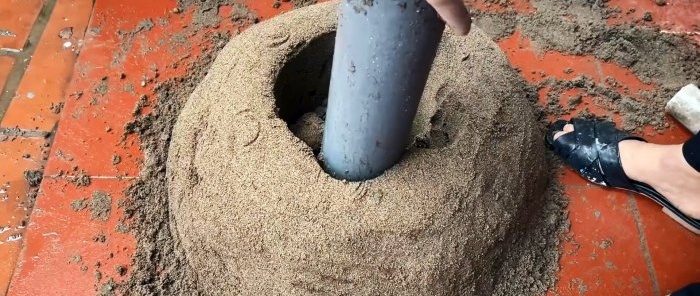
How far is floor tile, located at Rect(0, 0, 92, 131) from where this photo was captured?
1.62m

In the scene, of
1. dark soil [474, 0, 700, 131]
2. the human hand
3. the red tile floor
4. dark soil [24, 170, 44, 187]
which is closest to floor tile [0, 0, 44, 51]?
the red tile floor

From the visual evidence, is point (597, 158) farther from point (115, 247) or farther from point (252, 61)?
point (115, 247)

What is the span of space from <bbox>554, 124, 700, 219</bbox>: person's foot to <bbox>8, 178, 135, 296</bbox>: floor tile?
125 centimetres

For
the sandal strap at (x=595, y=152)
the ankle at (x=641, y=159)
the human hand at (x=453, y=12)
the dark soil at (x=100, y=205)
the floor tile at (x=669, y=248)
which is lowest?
the floor tile at (x=669, y=248)

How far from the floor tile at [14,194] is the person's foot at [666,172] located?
4.93ft

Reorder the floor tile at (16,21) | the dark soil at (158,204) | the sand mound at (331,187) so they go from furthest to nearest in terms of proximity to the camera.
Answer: the floor tile at (16,21) < the dark soil at (158,204) < the sand mound at (331,187)

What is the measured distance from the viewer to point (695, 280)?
1433 mm

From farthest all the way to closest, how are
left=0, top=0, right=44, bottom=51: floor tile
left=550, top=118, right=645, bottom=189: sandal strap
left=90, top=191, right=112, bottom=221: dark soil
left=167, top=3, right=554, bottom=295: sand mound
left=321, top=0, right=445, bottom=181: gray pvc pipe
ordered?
1. left=0, top=0, right=44, bottom=51: floor tile
2. left=550, top=118, right=645, bottom=189: sandal strap
3. left=90, top=191, right=112, bottom=221: dark soil
4. left=167, top=3, right=554, bottom=295: sand mound
5. left=321, top=0, right=445, bottom=181: gray pvc pipe

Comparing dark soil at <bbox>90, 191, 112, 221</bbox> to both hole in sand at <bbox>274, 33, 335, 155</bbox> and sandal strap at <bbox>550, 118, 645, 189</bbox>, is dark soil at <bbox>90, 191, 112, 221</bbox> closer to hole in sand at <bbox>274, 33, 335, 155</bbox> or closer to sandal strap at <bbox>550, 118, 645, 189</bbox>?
hole in sand at <bbox>274, 33, 335, 155</bbox>

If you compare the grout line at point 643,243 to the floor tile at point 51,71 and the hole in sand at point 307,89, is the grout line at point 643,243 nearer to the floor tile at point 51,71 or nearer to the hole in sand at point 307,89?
the hole in sand at point 307,89

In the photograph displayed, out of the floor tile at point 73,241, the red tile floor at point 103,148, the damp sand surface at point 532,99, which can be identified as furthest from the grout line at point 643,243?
the floor tile at point 73,241

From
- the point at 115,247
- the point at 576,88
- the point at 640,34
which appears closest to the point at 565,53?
the point at 576,88

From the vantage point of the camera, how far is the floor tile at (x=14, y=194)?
1.40 meters

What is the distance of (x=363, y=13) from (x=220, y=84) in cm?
58
